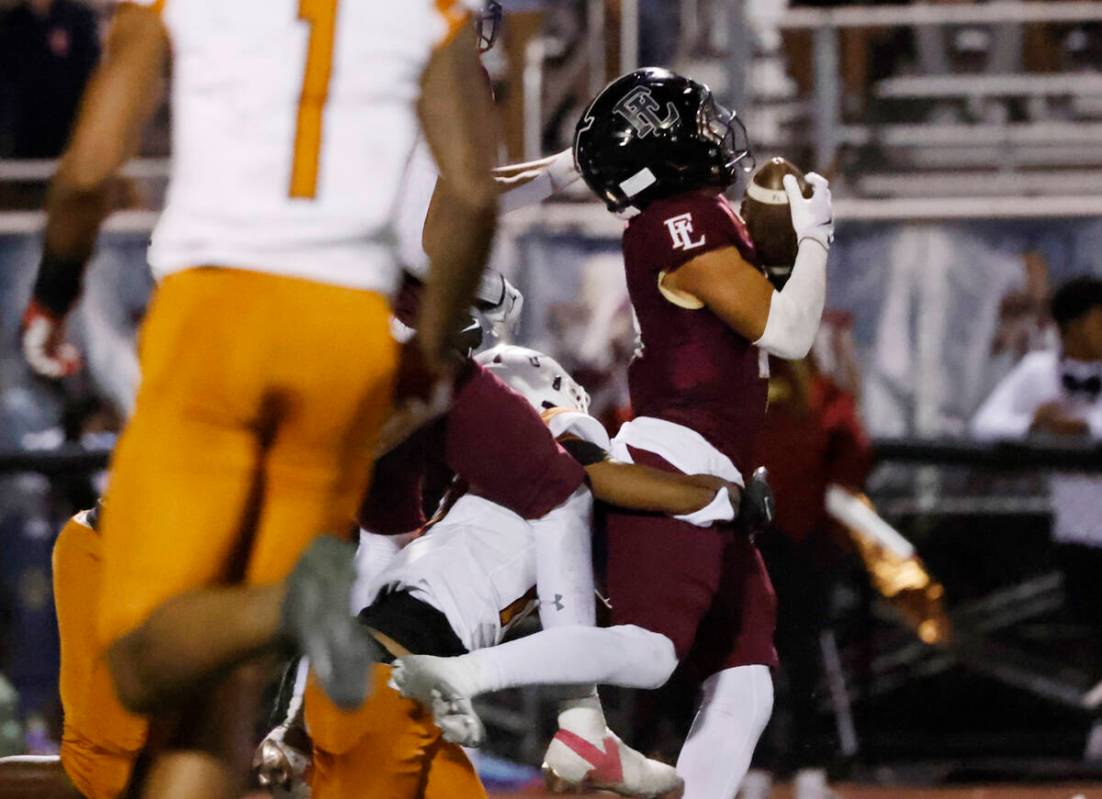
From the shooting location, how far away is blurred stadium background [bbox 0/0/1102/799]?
6.30 metres

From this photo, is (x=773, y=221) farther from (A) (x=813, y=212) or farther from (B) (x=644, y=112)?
(B) (x=644, y=112)

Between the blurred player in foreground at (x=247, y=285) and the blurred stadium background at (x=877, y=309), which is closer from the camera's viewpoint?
the blurred player in foreground at (x=247, y=285)

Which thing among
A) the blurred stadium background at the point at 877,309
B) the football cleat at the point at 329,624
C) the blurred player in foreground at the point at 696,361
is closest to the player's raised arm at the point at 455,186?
the football cleat at the point at 329,624

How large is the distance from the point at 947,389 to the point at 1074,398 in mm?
926

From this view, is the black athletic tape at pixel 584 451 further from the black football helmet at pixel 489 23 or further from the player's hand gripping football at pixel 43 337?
the player's hand gripping football at pixel 43 337

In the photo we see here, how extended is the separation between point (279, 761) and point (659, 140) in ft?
4.54

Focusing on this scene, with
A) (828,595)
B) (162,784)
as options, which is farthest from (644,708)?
(162,784)

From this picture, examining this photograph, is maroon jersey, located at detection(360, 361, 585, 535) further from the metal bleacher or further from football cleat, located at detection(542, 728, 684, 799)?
the metal bleacher

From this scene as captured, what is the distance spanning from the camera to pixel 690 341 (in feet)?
12.1

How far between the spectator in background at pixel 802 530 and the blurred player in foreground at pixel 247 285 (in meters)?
3.32

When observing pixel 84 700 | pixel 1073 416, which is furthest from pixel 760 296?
pixel 1073 416

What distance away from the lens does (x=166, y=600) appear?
8.26 feet

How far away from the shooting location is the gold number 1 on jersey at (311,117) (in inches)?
102

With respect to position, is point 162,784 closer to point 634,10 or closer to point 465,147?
point 465,147
